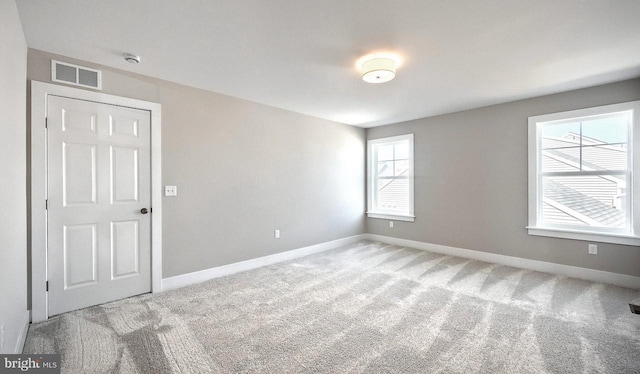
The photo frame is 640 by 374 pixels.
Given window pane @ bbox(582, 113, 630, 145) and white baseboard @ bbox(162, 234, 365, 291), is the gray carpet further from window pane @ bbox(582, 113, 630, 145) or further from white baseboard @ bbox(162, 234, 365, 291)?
window pane @ bbox(582, 113, 630, 145)

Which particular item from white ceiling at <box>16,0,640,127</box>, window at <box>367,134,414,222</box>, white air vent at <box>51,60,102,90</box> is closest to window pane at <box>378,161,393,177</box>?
window at <box>367,134,414,222</box>


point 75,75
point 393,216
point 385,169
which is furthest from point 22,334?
point 385,169

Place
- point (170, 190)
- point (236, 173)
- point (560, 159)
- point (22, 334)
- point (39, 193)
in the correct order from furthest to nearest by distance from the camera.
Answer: point (236, 173) → point (560, 159) → point (170, 190) → point (39, 193) → point (22, 334)

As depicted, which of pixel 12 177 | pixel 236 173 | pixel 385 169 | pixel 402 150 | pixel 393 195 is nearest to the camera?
pixel 12 177

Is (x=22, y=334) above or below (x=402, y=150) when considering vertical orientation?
below

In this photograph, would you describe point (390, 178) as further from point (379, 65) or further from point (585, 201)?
point (379, 65)

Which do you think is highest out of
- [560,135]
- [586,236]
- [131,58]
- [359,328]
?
[131,58]

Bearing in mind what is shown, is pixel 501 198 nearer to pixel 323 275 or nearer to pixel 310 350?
pixel 323 275

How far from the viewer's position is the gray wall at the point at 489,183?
11.3 ft

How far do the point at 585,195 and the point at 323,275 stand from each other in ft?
11.9

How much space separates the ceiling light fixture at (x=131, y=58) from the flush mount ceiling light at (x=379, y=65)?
2205 millimetres

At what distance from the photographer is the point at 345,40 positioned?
2.36 m

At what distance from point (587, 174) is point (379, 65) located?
3.22 m

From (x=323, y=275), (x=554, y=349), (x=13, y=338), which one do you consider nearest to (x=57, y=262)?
(x=13, y=338)
